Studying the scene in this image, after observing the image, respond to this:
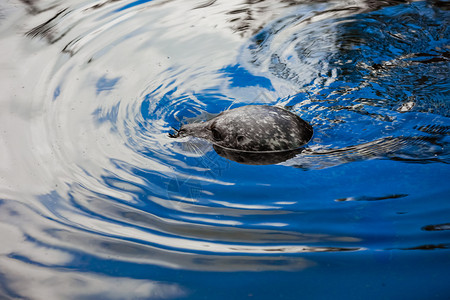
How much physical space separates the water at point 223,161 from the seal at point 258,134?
16 cm

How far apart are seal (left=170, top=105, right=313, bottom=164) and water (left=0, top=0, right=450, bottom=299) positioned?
0.16 meters

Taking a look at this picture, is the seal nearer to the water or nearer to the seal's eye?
the seal's eye

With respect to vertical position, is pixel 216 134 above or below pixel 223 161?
above

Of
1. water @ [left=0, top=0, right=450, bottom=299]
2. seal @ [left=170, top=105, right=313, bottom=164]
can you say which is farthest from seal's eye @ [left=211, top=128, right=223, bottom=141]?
water @ [left=0, top=0, right=450, bottom=299]

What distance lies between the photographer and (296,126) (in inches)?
170

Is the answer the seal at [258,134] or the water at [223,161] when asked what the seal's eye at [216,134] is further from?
the water at [223,161]

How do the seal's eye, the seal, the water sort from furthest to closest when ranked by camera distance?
the seal's eye
the seal
the water

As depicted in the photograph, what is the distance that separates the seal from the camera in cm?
416

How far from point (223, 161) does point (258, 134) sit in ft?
1.44

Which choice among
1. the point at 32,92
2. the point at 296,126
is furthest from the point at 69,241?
the point at 32,92

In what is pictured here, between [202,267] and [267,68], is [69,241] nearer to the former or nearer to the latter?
[202,267]

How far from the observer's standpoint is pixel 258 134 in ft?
13.7

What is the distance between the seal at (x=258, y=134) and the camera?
13.6ft

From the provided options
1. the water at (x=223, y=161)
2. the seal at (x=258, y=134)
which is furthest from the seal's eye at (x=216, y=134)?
the water at (x=223, y=161)
